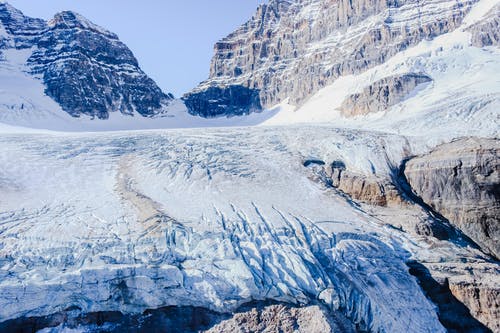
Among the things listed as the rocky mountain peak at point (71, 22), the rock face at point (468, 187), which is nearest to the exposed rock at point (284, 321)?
the rock face at point (468, 187)

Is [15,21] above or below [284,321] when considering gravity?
above

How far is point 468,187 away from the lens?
2006 cm

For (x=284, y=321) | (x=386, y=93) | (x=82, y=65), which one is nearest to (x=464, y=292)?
(x=284, y=321)

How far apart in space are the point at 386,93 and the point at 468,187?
24.3 meters

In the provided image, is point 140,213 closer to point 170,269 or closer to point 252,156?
point 170,269

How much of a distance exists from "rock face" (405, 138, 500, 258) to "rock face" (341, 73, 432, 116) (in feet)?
67.6

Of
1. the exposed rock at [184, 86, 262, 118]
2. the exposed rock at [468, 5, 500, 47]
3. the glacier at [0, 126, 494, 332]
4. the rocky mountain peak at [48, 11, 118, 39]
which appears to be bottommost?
the glacier at [0, 126, 494, 332]

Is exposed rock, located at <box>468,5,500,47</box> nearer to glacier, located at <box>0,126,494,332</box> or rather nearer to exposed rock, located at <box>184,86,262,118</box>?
glacier, located at <box>0,126,494,332</box>

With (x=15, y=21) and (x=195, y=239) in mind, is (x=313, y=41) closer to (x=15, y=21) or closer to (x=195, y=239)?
(x=15, y=21)

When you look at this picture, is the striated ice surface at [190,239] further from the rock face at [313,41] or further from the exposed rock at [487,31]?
the rock face at [313,41]

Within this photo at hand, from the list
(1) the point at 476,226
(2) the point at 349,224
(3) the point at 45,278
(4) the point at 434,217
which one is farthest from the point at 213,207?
(1) the point at 476,226

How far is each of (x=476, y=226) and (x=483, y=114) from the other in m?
9.30

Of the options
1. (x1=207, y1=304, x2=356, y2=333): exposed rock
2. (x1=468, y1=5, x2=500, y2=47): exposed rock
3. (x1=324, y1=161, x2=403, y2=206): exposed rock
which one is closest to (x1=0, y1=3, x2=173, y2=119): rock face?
(x1=468, y1=5, x2=500, y2=47): exposed rock

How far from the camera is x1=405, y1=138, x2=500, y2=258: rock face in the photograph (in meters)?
19.3
